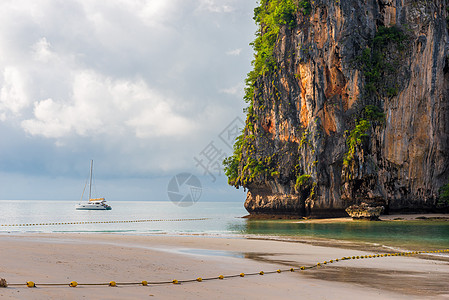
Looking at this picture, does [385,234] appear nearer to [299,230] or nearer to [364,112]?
[299,230]

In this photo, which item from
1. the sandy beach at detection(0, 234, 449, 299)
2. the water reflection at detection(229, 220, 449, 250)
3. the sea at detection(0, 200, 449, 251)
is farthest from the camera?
the sea at detection(0, 200, 449, 251)

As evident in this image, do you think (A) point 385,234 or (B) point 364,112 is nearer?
(A) point 385,234

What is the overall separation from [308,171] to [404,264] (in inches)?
1680

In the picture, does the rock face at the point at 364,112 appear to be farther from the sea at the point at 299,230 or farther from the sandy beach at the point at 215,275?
the sandy beach at the point at 215,275

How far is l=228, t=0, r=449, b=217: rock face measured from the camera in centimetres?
5441

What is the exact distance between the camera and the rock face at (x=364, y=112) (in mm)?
54406

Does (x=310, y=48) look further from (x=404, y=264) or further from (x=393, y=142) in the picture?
(x=404, y=264)

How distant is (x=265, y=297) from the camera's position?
8328 millimetres

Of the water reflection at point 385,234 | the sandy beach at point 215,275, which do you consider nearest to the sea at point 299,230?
the water reflection at point 385,234

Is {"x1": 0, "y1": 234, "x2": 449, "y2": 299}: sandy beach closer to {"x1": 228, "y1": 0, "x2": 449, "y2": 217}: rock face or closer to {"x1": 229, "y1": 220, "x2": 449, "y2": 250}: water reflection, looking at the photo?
{"x1": 229, "y1": 220, "x2": 449, "y2": 250}: water reflection

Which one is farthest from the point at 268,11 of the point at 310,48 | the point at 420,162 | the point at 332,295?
the point at 332,295

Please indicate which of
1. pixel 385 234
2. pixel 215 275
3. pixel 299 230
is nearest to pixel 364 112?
pixel 299 230

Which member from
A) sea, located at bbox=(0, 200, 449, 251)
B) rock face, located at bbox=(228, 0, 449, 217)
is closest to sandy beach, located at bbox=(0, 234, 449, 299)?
sea, located at bbox=(0, 200, 449, 251)

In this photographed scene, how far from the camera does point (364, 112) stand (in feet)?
182
